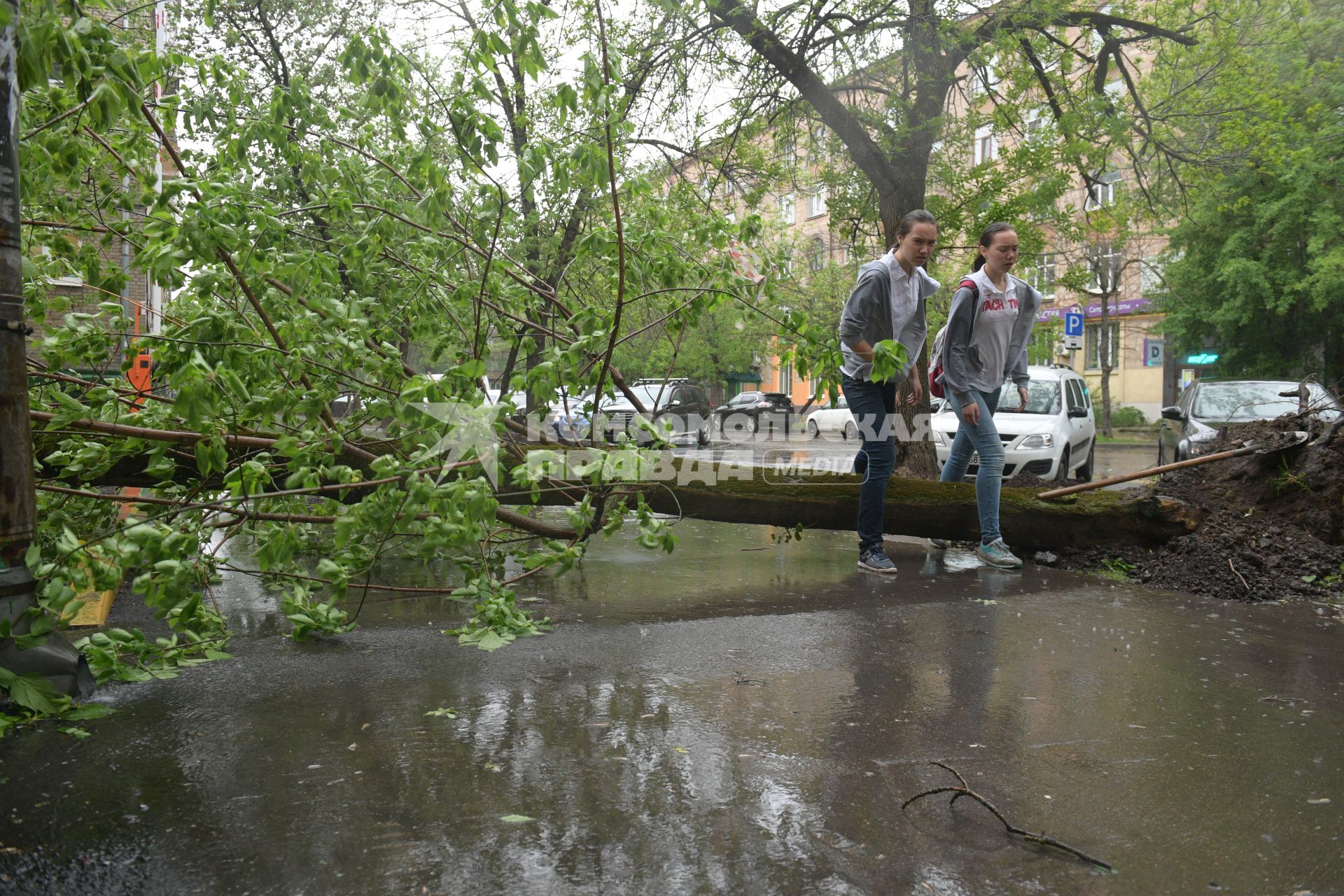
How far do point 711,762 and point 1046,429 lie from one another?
11.2m

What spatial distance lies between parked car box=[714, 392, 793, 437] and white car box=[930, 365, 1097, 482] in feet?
78.7

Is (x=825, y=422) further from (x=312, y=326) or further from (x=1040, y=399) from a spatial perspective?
(x=312, y=326)

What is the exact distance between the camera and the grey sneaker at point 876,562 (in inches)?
241

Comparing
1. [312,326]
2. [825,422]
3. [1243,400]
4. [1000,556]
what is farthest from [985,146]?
[825,422]

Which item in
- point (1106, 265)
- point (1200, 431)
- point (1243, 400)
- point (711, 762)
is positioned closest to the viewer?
point (711, 762)

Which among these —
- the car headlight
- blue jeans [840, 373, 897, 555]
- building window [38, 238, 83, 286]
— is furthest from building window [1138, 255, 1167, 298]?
building window [38, 238, 83, 286]

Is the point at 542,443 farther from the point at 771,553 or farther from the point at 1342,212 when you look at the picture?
the point at 1342,212

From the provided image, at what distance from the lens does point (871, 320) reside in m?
6.09

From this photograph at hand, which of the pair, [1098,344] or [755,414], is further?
[1098,344]

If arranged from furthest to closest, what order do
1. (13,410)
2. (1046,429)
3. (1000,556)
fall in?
1. (1046,429)
2. (1000,556)
3. (13,410)

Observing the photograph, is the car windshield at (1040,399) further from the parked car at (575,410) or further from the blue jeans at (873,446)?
the parked car at (575,410)

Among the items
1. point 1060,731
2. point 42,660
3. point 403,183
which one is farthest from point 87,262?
point 1060,731

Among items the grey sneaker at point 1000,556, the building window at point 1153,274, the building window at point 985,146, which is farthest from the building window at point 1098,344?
the grey sneaker at point 1000,556

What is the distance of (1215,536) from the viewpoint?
20.0 feet
